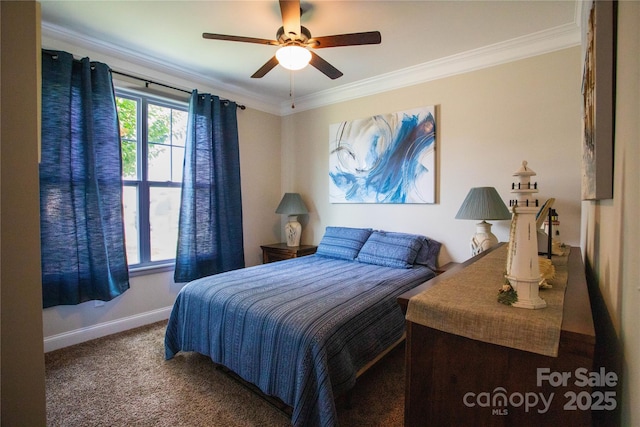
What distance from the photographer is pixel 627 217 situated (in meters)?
0.71

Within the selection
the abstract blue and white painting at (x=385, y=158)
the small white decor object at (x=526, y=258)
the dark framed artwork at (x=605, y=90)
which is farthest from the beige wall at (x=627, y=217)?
the abstract blue and white painting at (x=385, y=158)

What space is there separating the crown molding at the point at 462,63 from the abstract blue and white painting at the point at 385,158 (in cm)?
33

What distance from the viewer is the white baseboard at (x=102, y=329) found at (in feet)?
8.06

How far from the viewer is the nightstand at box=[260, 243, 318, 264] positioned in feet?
11.9

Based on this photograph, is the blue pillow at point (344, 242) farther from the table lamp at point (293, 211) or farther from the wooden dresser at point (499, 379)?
the wooden dresser at point (499, 379)

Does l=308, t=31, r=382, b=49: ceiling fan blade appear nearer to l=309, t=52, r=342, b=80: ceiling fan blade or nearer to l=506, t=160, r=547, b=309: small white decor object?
l=309, t=52, r=342, b=80: ceiling fan blade

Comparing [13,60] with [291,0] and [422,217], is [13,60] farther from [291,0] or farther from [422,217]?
[422,217]

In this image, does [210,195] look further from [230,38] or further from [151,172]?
[230,38]

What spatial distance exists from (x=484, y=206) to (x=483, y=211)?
5cm

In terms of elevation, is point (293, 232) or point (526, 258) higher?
point (526, 258)

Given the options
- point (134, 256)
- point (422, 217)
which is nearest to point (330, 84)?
point (422, 217)

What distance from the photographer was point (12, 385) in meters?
0.90

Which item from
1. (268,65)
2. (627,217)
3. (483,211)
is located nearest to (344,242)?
(483,211)

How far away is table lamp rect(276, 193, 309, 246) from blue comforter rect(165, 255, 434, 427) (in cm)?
132
